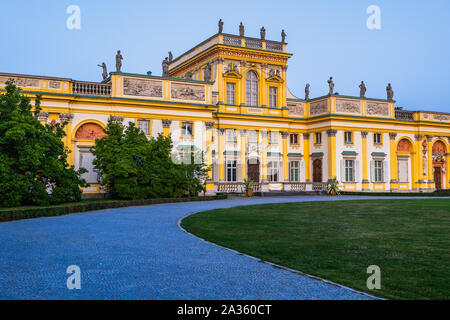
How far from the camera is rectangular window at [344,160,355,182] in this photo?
140ft

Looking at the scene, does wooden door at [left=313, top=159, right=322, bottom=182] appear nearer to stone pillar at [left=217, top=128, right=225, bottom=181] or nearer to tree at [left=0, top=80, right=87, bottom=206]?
stone pillar at [left=217, top=128, right=225, bottom=181]

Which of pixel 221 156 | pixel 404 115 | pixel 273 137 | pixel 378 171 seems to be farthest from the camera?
pixel 404 115

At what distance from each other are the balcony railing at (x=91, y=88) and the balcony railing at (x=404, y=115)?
32411mm

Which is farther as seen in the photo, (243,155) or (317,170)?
(317,170)

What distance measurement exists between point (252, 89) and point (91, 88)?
54.7 feet

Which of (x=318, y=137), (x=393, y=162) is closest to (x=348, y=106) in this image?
(x=318, y=137)

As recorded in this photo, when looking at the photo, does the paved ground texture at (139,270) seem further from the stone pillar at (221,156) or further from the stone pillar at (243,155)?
the stone pillar at (243,155)

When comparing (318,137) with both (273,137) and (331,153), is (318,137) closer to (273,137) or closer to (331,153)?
(331,153)

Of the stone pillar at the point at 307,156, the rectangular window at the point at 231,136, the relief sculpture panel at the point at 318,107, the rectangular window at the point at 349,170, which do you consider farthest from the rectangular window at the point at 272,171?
the rectangular window at the point at 349,170

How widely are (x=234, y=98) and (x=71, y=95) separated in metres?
16.4

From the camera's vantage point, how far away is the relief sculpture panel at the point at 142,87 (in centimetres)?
3388

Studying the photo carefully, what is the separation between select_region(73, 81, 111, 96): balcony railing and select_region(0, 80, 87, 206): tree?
39.5 feet

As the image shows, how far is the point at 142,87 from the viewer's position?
34.4 m

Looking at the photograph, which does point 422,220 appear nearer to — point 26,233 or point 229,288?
point 229,288
